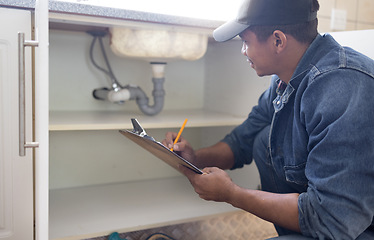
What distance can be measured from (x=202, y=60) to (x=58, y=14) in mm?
860

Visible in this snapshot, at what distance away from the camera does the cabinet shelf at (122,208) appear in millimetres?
1104

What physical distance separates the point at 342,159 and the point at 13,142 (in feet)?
2.55

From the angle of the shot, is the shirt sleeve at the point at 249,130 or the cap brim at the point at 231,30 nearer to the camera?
the cap brim at the point at 231,30

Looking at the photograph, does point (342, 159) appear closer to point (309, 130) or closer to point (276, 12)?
point (309, 130)

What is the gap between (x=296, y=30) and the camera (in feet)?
2.83

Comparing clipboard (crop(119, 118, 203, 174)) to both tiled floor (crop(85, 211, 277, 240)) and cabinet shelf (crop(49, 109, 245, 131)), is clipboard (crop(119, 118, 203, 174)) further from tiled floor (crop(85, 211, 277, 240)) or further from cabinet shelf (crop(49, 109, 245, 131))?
tiled floor (crop(85, 211, 277, 240))

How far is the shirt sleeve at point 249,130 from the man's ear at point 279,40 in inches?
9.9

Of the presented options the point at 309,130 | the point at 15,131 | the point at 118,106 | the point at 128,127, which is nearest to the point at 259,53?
the point at 309,130

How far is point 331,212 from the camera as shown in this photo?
28.8 inches

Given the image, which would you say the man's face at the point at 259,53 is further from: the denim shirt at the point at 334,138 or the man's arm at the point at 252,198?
the man's arm at the point at 252,198

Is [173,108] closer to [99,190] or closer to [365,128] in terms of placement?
[99,190]

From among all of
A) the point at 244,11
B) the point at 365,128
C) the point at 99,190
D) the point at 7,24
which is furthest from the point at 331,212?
the point at 99,190

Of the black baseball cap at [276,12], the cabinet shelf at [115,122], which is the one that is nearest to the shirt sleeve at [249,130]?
the cabinet shelf at [115,122]

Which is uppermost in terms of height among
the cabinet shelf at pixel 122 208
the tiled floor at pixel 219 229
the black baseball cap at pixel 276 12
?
the black baseball cap at pixel 276 12
